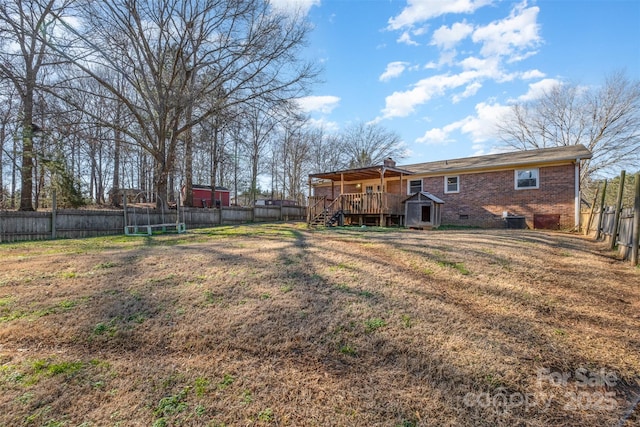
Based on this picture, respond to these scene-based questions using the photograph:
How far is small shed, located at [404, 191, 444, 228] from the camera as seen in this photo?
544 inches

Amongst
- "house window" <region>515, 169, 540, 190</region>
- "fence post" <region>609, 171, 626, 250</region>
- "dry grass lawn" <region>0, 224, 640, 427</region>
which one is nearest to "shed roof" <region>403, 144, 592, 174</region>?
"house window" <region>515, 169, 540, 190</region>

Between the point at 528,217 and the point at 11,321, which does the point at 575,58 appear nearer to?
the point at 528,217

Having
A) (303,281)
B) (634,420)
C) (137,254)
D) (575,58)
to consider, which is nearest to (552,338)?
(634,420)

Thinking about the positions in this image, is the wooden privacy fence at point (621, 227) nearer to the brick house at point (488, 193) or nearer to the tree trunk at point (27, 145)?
the brick house at point (488, 193)

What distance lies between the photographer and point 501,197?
14.5 meters

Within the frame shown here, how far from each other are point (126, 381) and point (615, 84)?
34282 mm

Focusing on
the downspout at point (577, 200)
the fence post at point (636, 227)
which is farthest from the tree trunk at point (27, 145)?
the downspout at point (577, 200)

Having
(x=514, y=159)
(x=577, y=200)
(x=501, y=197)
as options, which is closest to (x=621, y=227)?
(x=577, y=200)

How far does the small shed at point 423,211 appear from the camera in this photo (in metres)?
13.8

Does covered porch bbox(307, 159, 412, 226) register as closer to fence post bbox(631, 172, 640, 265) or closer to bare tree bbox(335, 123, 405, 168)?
fence post bbox(631, 172, 640, 265)

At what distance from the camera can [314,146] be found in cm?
3603

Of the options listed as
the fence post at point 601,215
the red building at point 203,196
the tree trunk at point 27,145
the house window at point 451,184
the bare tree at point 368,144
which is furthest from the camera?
the bare tree at point 368,144

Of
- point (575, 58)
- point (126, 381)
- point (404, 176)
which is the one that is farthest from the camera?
point (404, 176)

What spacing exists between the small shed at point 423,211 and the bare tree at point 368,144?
67.3 feet
